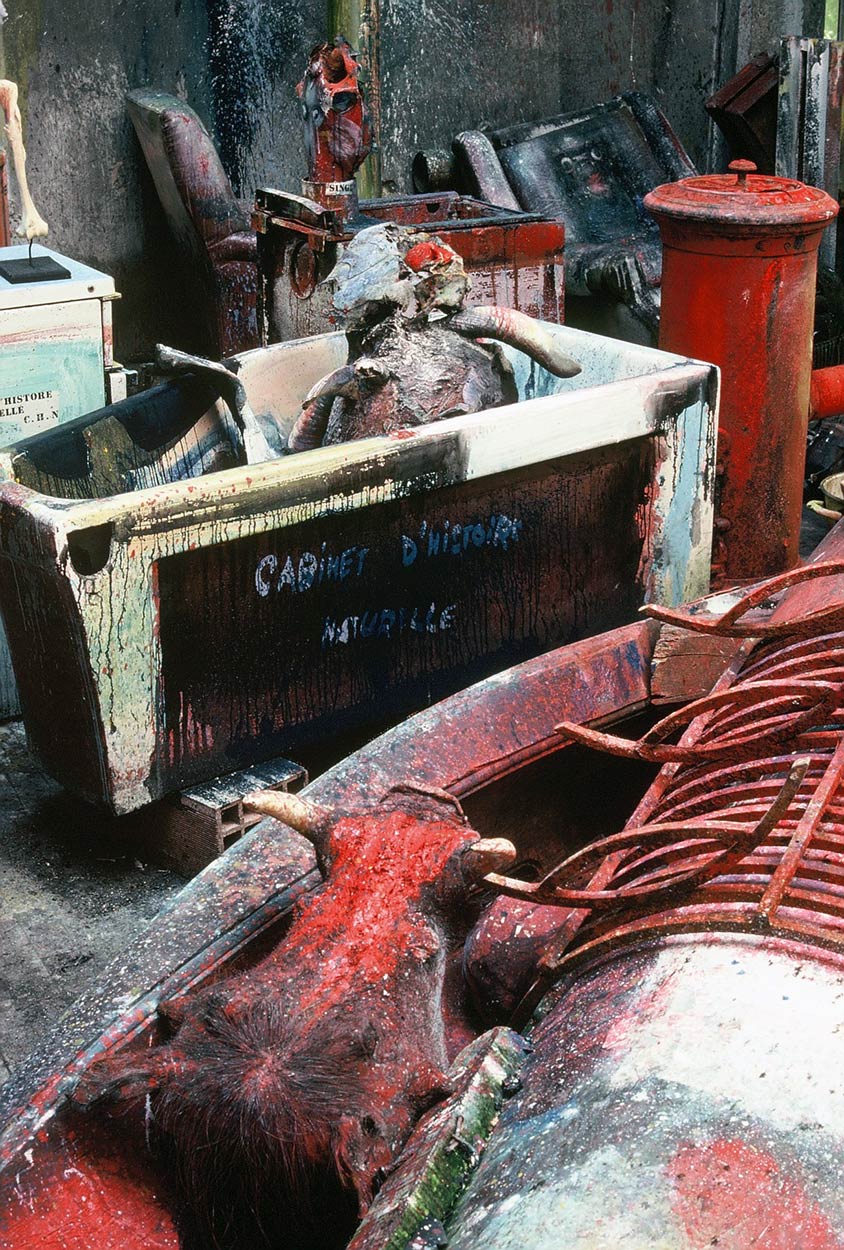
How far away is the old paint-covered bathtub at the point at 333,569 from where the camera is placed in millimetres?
3307

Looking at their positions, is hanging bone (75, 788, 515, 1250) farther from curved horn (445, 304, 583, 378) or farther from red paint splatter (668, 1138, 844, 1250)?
curved horn (445, 304, 583, 378)

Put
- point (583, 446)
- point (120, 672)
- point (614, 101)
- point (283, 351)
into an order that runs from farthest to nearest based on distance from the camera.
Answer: point (614, 101)
point (283, 351)
point (583, 446)
point (120, 672)

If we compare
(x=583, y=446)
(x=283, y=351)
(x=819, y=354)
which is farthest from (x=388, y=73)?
(x=583, y=446)

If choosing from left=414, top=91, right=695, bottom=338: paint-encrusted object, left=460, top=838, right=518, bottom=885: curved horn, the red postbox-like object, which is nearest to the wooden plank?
left=460, top=838, right=518, bottom=885: curved horn

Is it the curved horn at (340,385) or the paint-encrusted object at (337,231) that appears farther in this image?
the paint-encrusted object at (337,231)

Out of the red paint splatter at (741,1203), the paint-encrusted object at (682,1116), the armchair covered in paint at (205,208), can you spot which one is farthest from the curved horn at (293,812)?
the armchair covered in paint at (205,208)

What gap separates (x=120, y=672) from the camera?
10.9 feet

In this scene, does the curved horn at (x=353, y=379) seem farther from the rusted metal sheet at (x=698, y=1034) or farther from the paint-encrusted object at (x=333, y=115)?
the rusted metal sheet at (x=698, y=1034)

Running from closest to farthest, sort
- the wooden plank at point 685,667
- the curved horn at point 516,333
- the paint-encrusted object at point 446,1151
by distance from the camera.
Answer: the paint-encrusted object at point 446,1151
the wooden plank at point 685,667
the curved horn at point 516,333

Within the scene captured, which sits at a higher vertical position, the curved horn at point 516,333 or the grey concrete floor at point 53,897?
the curved horn at point 516,333

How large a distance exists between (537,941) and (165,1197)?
2.15 ft

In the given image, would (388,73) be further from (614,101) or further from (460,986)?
(460,986)

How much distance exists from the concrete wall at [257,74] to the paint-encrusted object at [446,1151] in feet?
17.3

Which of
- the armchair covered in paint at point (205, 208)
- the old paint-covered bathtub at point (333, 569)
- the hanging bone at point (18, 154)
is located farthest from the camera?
the armchair covered in paint at point (205, 208)
